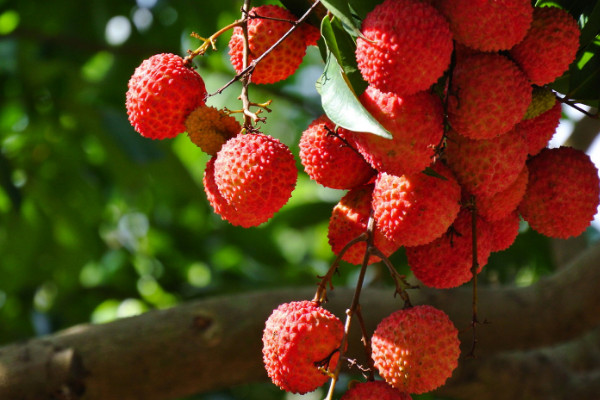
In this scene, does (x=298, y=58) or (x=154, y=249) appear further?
(x=154, y=249)

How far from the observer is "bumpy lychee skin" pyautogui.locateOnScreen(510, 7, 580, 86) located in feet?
2.55

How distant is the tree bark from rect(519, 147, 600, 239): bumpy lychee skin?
33.1 inches

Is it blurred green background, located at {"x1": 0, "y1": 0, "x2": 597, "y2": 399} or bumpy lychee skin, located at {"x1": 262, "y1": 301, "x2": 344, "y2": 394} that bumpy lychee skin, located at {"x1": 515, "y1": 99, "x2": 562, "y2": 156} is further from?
blurred green background, located at {"x1": 0, "y1": 0, "x2": 597, "y2": 399}

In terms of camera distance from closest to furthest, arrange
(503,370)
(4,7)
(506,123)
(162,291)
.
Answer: (506,123), (503,370), (4,7), (162,291)

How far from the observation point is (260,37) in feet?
2.98

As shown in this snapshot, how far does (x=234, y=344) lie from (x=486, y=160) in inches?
39.3

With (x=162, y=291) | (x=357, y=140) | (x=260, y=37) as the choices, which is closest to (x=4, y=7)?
(x=162, y=291)

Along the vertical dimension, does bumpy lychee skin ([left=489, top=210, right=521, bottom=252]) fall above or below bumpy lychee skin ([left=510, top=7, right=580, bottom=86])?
below

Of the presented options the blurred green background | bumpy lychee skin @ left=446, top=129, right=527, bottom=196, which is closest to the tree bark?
the blurred green background

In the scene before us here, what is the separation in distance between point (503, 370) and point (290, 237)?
1517mm

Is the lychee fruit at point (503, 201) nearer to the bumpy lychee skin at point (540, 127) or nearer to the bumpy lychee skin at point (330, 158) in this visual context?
the bumpy lychee skin at point (540, 127)

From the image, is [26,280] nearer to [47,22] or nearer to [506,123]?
[47,22]

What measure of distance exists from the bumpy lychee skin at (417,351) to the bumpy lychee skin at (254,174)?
0.64ft

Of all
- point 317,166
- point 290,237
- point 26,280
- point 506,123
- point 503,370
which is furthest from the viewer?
point 290,237
